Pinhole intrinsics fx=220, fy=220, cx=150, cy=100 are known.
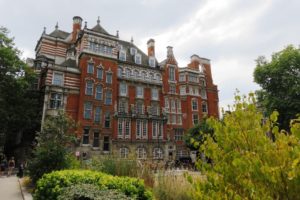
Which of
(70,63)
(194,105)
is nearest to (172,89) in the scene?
(194,105)

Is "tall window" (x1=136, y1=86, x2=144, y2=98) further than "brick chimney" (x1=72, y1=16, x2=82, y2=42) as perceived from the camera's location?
No

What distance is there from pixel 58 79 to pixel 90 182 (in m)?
23.7

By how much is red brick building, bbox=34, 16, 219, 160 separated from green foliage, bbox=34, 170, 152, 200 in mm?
18040

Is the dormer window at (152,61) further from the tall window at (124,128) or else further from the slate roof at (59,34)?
the slate roof at (59,34)

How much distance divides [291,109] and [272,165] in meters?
24.5

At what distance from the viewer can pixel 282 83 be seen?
2472cm

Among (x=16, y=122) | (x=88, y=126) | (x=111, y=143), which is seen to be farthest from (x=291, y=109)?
(x=16, y=122)

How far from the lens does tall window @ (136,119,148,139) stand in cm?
3228

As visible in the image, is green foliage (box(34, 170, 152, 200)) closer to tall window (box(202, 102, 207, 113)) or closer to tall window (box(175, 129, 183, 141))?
tall window (box(175, 129, 183, 141))

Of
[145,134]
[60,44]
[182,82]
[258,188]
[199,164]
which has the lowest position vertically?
[258,188]

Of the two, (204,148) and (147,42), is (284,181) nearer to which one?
(204,148)

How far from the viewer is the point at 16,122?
26.7 m

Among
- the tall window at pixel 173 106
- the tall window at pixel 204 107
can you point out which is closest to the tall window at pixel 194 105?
the tall window at pixel 204 107

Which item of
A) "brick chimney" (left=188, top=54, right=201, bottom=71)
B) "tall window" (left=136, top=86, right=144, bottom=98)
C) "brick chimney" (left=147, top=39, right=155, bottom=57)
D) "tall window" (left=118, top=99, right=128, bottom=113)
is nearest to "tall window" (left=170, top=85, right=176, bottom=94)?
"tall window" (left=136, top=86, right=144, bottom=98)
